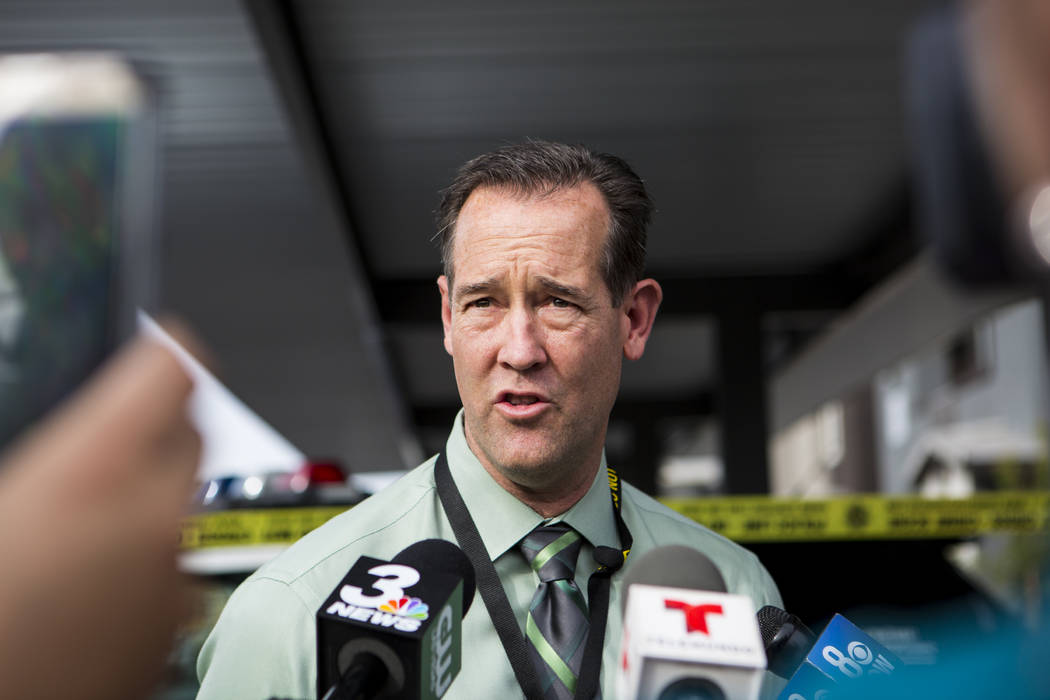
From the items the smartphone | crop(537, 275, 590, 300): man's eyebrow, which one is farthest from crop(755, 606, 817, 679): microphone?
the smartphone

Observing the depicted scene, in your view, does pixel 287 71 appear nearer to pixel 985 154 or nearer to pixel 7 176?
pixel 7 176

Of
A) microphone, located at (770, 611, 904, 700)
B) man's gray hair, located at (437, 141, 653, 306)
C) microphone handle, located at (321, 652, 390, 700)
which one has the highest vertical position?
man's gray hair, located at (437, 141, 653, 306)

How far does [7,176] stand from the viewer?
36.1 ft

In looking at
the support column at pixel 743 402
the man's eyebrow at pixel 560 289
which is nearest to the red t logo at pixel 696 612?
the man's eyebrow at pixel 560 289

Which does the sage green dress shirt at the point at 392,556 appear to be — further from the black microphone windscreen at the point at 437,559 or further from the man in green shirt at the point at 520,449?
the black microphone windscreen at the point at 437,559

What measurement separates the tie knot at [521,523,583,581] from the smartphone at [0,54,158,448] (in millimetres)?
2532

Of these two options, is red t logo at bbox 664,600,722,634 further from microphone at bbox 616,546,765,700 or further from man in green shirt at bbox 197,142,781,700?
man in green shirt at bbox 197,142,781,700

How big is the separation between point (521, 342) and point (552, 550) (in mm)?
392

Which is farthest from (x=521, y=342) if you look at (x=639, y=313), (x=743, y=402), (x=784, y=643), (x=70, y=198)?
(x=743, y=402)

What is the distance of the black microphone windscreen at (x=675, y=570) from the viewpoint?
1.26 metres

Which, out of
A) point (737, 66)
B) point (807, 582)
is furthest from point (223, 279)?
point (807, 582)

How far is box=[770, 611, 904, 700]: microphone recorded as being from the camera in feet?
4.23

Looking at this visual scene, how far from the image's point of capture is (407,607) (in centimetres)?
117

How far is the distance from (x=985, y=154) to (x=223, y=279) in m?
10.4
